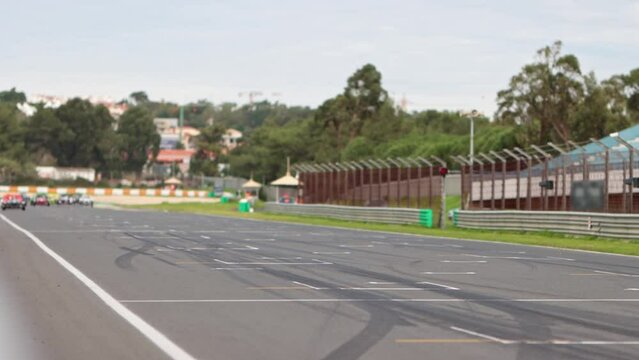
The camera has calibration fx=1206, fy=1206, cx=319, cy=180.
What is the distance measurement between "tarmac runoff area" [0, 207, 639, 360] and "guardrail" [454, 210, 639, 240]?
781 cm

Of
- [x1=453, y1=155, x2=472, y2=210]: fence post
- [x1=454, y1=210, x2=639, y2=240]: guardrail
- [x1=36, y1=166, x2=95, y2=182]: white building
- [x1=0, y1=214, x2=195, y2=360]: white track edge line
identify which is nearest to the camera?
[x1=0, y1=214, x2=195, y2=360]: white track edge line

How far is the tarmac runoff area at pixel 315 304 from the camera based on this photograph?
38.3ft

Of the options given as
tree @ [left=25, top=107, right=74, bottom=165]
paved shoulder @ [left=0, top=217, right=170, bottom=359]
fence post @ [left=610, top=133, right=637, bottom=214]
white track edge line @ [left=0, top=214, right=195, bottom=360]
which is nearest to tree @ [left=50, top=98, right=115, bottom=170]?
tree @ [left=25, top=107, right=74, bottom=165]

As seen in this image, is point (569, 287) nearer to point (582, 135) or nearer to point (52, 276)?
point (52, 276)

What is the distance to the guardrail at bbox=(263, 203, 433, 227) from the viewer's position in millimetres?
54406

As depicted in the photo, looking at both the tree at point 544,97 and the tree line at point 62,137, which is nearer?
the tree at point 544,97

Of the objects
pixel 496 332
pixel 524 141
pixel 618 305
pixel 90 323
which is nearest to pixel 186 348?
pixel 90 323

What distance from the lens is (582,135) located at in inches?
3479

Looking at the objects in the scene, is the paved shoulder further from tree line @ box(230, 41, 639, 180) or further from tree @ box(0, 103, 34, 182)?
tree @ box(0, 103, 34, 182)

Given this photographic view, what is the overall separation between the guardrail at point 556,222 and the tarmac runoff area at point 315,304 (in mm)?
7809

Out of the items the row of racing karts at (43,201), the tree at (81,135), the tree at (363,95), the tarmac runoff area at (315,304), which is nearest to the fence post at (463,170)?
the tarmac runoff area at (315,304)

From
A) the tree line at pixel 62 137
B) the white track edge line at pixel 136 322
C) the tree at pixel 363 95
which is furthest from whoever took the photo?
the tree line at pixel 62 137

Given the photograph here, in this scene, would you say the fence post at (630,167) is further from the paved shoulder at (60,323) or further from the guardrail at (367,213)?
the paved shoulder at (60,323)

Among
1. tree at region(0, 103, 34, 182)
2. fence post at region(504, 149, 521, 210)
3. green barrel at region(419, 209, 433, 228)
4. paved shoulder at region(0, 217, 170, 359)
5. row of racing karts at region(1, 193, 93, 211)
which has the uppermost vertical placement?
tree at region(0, 103, 34, 182)
